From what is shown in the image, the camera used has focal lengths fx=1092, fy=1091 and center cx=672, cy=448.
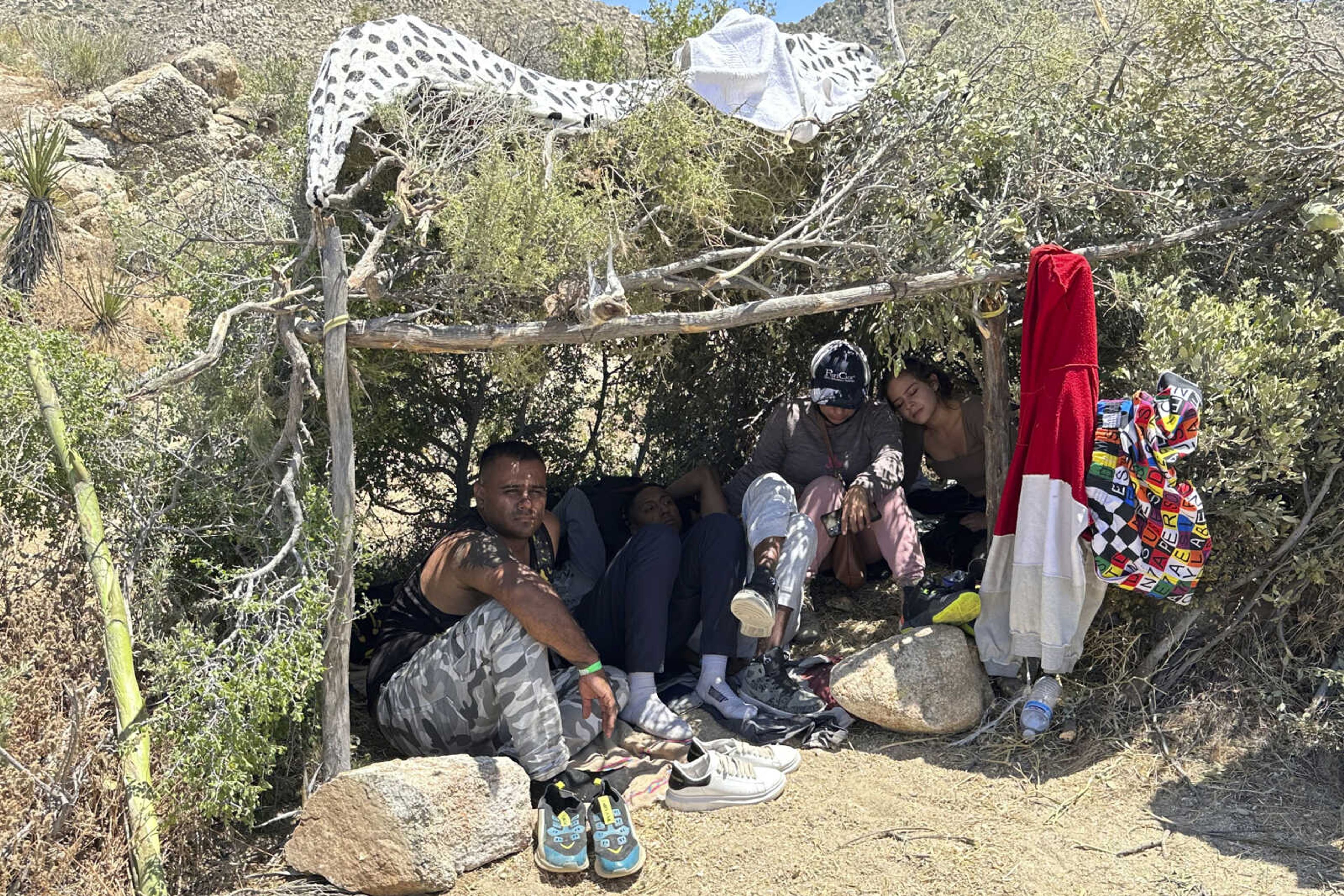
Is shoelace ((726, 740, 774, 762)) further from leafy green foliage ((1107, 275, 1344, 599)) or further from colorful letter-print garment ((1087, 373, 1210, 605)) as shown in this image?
leafy green foliage ((1107, 275, 1344, 599))

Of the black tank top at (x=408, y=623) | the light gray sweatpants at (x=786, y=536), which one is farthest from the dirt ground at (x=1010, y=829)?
the black tank top at (x=408, y=623)

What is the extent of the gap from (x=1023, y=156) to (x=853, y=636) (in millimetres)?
2118

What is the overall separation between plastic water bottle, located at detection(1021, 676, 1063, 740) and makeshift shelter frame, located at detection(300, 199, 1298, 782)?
4.76 ft

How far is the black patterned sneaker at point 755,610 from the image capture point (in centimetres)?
386

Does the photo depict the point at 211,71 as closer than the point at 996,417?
No

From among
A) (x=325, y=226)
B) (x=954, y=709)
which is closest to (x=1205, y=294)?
(x=954, y=709)

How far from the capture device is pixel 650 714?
3832 millimetres

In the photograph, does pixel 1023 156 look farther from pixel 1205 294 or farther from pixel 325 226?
pixel 325 226

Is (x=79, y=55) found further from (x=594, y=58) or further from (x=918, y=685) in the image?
(x=918, y=685)

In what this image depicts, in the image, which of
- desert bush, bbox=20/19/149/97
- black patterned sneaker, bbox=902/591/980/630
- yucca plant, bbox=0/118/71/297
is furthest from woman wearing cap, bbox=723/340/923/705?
desert bush, bbox=20/19/149/97

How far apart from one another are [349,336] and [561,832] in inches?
64.9

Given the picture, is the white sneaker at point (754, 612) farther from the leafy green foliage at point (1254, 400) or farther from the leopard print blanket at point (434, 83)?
the leopard print blanket at point (434, 83)

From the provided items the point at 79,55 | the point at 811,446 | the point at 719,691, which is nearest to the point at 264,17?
the point at 79,55

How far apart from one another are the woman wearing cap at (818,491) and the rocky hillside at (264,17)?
44.4 ft
